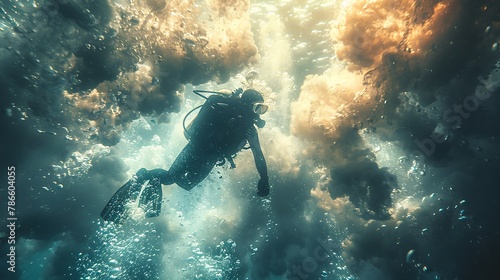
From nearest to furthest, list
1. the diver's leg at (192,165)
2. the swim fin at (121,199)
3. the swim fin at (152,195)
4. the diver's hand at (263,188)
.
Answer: the diver's hand at (263,188) < the diver's leg at (192,165) < the swim fin at (121,199) < the swim fin at (152,195)

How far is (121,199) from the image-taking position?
7016 mm

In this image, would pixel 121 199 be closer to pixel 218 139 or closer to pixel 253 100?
pixel 218 139

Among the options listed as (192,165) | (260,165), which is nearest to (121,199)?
(192,165)

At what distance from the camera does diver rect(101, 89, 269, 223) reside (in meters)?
6.14

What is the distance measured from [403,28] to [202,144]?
6.93m

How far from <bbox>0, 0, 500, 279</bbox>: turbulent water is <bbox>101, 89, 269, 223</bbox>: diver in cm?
318

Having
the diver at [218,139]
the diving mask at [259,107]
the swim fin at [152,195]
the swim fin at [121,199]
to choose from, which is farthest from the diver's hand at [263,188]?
the swim fin at [121,199]

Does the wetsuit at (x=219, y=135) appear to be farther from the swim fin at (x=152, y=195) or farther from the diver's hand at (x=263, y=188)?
the swim fin at (x=152, y=195)

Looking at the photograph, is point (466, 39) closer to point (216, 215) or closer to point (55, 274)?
point (216, 215)

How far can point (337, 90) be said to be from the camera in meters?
10.1

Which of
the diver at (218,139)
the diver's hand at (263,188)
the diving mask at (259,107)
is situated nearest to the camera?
the diver's hand at (263,188)

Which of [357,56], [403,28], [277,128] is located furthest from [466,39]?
[277,128]

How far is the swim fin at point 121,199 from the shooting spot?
6.86 metres

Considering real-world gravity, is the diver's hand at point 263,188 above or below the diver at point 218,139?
→ below
